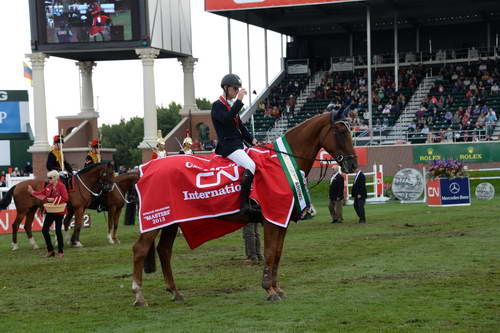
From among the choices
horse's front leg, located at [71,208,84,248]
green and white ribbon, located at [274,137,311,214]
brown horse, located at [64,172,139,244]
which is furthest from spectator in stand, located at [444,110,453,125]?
green and white ribbon, located at [274,137,311,214]

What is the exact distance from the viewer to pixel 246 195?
1112 cm

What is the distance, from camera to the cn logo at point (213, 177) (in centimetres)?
1123

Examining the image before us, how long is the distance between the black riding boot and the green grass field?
3.87 feet

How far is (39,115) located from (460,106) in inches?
955

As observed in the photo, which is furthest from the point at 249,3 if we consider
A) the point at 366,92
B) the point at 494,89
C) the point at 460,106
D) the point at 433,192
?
the point at 433,192

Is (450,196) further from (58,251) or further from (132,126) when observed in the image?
(132,126)

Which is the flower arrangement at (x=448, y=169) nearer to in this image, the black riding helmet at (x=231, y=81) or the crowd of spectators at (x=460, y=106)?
the crowd of spectators at (x=460, y=106)

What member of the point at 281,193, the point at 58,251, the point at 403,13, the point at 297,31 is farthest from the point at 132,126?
the point at 281,193

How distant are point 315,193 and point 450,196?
12.5 m

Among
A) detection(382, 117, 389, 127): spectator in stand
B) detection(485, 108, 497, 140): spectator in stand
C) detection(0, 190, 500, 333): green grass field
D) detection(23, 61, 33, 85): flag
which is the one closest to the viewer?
detection(0, 190, 500, 333): green grass field

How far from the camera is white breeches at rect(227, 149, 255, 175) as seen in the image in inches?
437

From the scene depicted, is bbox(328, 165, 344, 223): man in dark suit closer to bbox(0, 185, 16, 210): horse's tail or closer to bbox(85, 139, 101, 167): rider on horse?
bbox(85, 139, 101, 167): rider on horse

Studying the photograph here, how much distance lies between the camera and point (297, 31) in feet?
194

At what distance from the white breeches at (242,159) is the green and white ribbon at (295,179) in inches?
16.7
